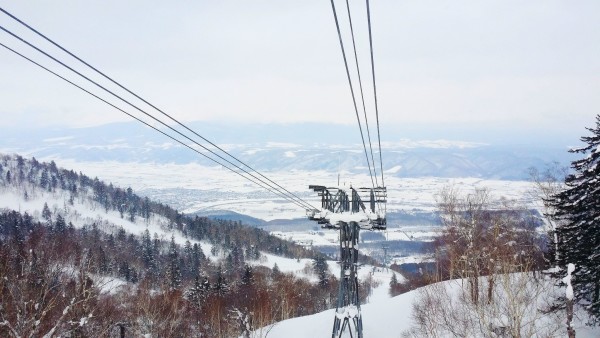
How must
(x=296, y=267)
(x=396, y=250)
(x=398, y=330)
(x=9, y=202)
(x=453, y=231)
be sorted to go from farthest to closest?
1. (x=396, y=250)
2. (x=9, y=202)
3. (x=296, y=267)
4. (x=398, y=330)
5. (x=453, y=231)

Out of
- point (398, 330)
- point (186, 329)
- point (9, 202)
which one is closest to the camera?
point (398, 330)

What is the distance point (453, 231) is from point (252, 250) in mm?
103405

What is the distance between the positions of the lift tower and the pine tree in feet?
26.1

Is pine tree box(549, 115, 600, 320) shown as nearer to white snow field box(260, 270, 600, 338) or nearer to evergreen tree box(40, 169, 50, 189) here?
white snow field box(260, 270, 600, 338)

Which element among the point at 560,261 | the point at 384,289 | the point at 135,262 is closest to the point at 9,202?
the point at 135,262

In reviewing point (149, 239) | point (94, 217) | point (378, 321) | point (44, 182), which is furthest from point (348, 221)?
point (44, 182)

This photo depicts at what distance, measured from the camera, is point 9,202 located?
142 metres

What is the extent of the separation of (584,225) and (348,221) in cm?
997

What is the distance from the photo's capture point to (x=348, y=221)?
1628 centimetres

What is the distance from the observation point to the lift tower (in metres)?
16.3

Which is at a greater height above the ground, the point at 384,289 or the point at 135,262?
the point at 135,262

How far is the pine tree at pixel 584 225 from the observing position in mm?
17250

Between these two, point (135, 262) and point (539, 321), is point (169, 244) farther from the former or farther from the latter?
point (539, 321)

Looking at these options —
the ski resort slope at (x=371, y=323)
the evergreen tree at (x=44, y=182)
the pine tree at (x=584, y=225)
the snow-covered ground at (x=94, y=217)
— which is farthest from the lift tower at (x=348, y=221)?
the evergreen tree at (x=44, y=182)
